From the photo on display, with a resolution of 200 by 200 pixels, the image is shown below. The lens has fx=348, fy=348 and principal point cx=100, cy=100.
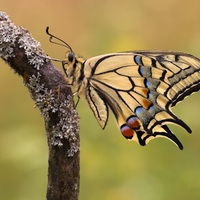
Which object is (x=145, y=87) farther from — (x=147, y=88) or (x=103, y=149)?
(x=103, y=149)

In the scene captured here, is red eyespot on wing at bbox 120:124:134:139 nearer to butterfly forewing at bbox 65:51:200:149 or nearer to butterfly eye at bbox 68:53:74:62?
butterfly forewing at bbox 65:51:200:149

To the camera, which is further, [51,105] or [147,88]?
[147,88]

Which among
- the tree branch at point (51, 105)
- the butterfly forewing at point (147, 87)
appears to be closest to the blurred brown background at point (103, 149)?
the butterfly forewing at point (147, 87)

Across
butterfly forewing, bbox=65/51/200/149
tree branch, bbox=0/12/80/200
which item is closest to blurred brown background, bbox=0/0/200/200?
butterfly forewing, bbox=65/51/200/149

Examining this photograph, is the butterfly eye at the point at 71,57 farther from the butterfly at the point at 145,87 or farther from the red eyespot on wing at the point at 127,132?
the red eyespot on wing at the point at 127,132

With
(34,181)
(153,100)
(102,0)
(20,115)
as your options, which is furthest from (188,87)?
(102,0)

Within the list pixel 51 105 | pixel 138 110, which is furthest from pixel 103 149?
pixel 51 105

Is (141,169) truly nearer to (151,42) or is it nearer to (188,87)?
(188,87)
